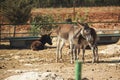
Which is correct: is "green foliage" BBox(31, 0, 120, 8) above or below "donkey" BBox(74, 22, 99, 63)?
above

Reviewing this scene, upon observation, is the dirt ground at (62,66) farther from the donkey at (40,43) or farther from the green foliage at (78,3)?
the green foliage at (78,3)

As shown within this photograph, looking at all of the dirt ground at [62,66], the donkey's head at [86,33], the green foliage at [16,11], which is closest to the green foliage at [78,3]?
the green foliage at [16,11]

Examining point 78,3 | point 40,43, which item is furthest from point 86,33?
point 78,3

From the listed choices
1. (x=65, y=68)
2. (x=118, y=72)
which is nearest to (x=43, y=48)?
(x=65, y=68)

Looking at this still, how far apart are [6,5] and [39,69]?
13.5 meters

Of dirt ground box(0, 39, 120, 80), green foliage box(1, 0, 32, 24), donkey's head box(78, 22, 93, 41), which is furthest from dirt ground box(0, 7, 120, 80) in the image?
green foliage box(1, 0, 32, 24)

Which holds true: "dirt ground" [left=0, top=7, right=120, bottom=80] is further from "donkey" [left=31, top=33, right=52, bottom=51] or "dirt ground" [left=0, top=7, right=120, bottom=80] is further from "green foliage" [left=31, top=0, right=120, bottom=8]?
"green foliage" [left=31, top=0, right=120, bottom=8]

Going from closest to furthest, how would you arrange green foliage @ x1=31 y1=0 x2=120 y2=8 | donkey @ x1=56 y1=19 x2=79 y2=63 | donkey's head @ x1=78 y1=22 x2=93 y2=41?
donkey's head @ x1=78 y1=22 x2=93 y2=41, donkey @ x1=56 y1=19 x2=79 y2=63, green foliage @ x1=31 y1=0 x2=120 y2=8

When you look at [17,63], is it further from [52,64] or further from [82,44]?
[82,44]

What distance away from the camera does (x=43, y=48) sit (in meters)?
20.6

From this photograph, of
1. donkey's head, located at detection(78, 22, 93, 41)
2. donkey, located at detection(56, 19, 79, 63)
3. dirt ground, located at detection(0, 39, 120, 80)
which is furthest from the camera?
donkey, located at detection(56, 19, 79, 63)

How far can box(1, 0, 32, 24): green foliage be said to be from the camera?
27031 millimetres

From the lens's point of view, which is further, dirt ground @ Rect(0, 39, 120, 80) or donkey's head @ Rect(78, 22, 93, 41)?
donkey's head @ Rect(78, 22, 93, 41)

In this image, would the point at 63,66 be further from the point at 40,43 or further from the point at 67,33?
the point at 40,43
